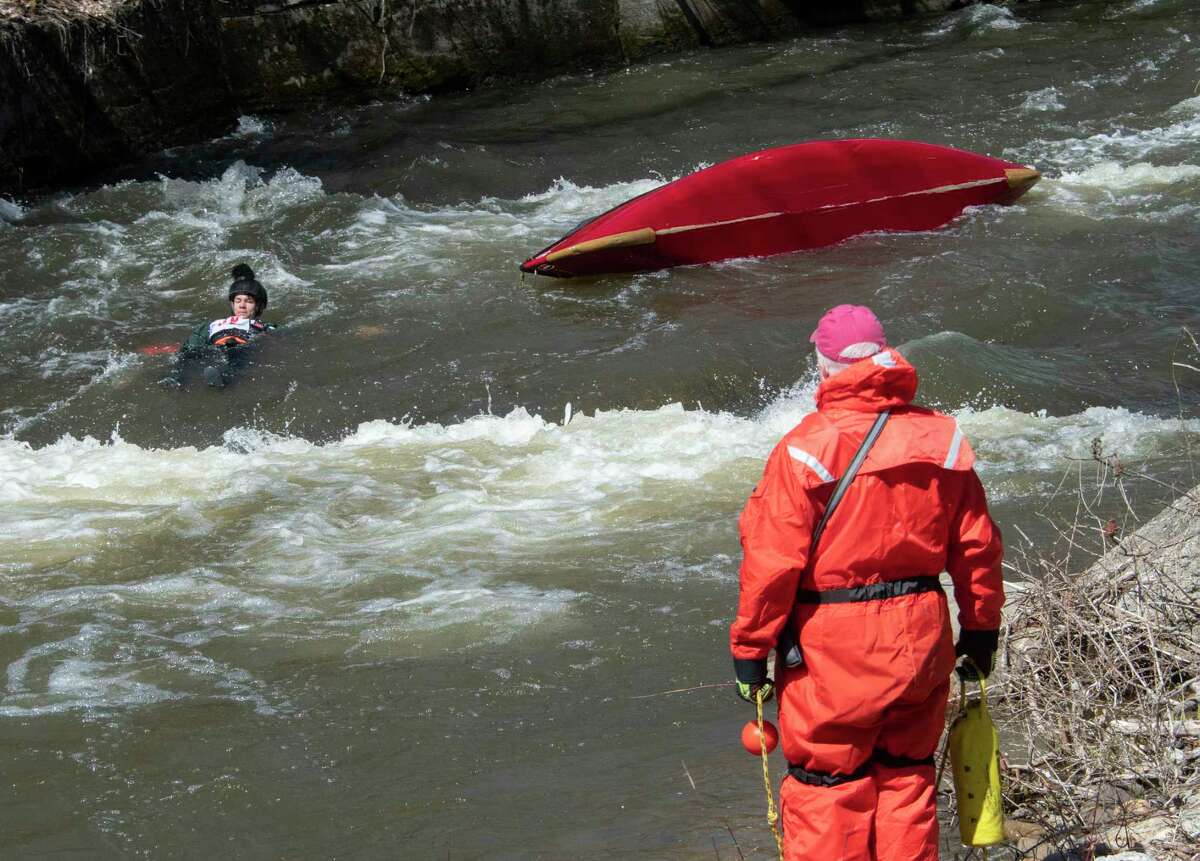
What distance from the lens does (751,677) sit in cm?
266

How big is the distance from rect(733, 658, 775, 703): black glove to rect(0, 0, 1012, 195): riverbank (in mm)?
10126

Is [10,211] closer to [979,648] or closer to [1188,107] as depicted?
[979,648]

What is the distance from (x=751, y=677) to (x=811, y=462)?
0.46 meters

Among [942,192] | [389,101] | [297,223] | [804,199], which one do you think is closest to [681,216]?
[804,199]

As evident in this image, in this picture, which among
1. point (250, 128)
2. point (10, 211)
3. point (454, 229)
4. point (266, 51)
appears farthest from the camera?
point (266, 51)

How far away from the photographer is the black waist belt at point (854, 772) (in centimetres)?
262

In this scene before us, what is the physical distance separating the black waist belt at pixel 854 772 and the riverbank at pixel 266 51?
10.3 metres

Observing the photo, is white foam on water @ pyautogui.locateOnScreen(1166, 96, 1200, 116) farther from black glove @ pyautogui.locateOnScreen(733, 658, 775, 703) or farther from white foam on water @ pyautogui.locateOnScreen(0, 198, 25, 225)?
black glove @ pyautogui.locateOnScreen(733, 658, 775, 703)

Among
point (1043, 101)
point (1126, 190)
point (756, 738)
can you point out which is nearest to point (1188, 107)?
point (1043, 101)

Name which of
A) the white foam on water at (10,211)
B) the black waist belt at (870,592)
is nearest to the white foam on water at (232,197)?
the white foam on water at (10,211)

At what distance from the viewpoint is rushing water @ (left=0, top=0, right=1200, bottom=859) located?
372cm

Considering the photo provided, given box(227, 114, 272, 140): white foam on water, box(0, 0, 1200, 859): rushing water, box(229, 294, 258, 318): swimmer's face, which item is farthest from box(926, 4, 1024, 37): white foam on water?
box(229, 294, 258, 318): swimmer's face

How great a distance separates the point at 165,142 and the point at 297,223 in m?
2.93

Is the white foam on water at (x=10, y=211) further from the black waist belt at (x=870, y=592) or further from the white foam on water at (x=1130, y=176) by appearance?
the black waist belt at (x=870, y=592)
